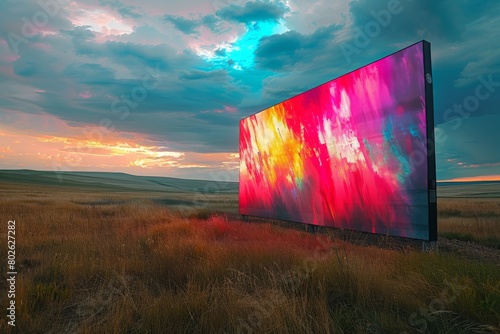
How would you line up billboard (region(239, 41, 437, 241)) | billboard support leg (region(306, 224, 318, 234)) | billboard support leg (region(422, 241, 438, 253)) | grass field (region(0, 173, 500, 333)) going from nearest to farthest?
grass field (region(0, 173, 500, 333)) → billboard support leg (region(422, 241, 438, 253)) → billboard (region(239, 41, 437, 241)) → billboard support leg (region(306, 224, 318, 234))

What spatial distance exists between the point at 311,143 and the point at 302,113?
109 centimetres

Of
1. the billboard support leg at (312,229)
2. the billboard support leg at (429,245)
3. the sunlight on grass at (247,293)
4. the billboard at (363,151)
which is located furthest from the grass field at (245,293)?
the billboard support leg at (312,229)

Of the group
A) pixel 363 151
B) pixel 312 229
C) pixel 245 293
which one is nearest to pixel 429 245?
pixel 363 151

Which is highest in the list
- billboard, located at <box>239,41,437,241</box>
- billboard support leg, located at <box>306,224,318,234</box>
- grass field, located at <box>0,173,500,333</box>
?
billboard, located at <box>239,41,437,241</box>

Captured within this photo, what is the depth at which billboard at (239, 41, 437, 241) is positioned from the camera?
259 inches

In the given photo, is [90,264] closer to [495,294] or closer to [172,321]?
[172,321]

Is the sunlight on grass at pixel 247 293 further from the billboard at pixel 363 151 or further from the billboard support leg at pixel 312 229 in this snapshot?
the billboard support leg at pixel 312 229

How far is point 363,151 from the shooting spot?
8031 millimetres

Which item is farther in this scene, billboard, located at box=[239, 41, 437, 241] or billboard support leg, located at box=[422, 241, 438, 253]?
billboard, located at box=[239, 41, 437, 241]

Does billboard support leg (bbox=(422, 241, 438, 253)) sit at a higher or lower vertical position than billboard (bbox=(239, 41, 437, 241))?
lower

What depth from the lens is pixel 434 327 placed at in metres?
3.01

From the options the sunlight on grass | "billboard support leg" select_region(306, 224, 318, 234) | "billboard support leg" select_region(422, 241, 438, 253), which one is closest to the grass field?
the sunlight on grass

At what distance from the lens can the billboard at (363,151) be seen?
658 centimetres

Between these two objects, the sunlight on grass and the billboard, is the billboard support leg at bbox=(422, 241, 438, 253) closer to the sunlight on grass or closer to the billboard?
the billboard
